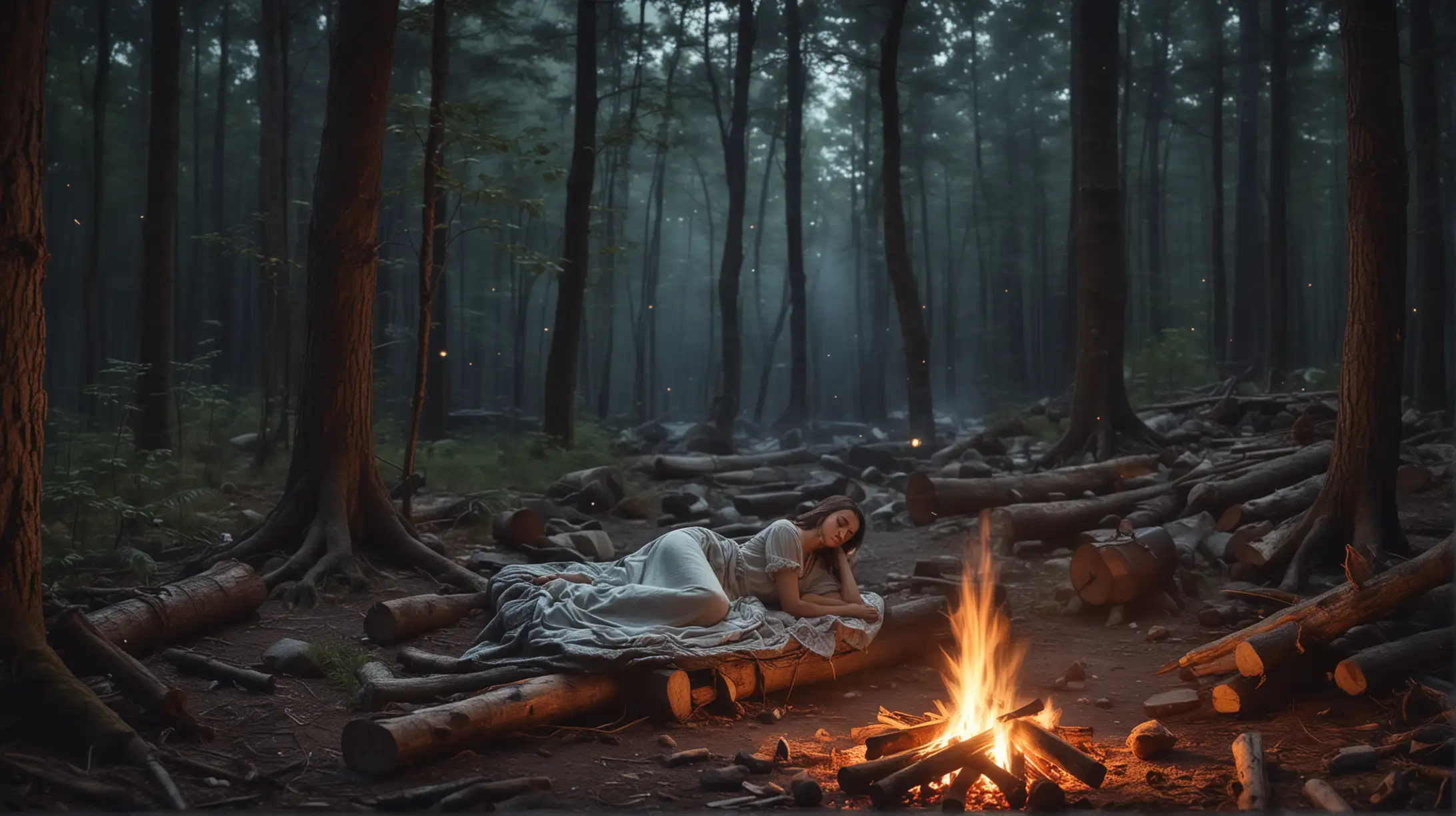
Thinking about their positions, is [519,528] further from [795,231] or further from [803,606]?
[795,231]

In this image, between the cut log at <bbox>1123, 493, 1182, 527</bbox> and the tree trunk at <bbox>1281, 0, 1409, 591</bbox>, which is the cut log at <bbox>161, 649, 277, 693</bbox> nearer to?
the tree trunk at <bbox>1281, 0, 1409, 591</bbox>

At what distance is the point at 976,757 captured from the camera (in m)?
4.02

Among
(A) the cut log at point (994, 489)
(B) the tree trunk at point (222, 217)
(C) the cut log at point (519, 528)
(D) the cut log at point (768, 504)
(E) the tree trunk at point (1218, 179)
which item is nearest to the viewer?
(C) the cut log at point (519, 528)

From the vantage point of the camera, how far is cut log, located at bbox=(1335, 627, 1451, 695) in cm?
500

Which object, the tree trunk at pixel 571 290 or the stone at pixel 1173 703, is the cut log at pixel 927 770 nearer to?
the stone at pixel 1173 703

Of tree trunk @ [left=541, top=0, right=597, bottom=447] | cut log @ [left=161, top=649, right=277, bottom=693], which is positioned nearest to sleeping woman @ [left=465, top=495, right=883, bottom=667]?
cut log @ [left=161, top=649, right=277, bottom=693]

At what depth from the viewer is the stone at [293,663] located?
5.53 meters

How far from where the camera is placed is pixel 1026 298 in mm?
50750

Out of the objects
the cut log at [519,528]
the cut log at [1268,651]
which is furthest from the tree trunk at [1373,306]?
the cut log at [519,528]

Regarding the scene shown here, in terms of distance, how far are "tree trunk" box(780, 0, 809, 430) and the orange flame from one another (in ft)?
48.6

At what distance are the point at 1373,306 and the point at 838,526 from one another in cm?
468

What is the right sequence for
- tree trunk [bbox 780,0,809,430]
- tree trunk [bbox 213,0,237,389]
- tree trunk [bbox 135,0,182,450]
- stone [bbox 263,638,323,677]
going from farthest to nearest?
tree trunk [bbox 213,0,237,389] → tree trunk [bbox 780,0,809,430] → tree trunk [bbox 135,0,182,450] → stone [bbox 263,638,323,677]

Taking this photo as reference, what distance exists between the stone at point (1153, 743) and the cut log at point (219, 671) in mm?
4717

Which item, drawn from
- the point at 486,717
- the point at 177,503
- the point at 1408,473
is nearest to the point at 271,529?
the point at 177,503
